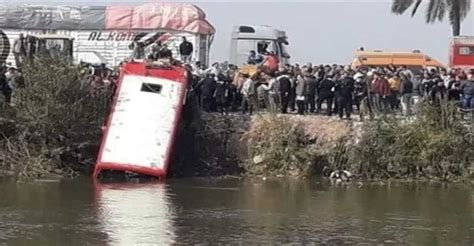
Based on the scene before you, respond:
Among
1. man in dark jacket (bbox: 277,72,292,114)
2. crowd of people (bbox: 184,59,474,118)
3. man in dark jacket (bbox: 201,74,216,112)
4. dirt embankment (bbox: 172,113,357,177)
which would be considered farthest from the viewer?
man in dark jacket (bbox: 201,74,216,112)

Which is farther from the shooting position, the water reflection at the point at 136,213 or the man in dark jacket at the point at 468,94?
the man in dark jacket at the point at 468,94

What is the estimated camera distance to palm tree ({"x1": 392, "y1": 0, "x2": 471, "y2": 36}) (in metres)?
46.6

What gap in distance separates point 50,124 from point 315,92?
24.8 feet

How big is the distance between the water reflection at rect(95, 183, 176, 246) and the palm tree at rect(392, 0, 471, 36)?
1027 inches

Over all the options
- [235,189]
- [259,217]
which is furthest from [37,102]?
[259,217]

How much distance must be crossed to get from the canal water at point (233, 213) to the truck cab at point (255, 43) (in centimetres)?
1449

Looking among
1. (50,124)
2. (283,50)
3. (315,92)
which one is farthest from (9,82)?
(283,50)

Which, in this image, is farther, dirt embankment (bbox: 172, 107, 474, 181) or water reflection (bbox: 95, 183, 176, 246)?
dirt embankment (bbox: 172, 107, 474, 181)

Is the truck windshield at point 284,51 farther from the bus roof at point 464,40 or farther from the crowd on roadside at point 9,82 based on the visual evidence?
the crowd on roadside at point 9,82

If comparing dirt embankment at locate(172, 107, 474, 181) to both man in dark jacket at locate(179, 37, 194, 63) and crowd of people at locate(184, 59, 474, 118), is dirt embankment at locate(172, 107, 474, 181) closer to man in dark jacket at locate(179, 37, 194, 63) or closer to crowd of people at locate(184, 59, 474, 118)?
crowd of people at locate(184, 59, 474, 118)

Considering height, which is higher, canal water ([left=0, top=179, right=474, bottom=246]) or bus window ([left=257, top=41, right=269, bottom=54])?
bus window ([left=257, top=41, right=269, bottom=54])

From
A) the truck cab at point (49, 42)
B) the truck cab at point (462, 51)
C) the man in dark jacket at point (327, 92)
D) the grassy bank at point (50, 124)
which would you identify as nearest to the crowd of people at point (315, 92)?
the man in dark jacket at point (327, 92)

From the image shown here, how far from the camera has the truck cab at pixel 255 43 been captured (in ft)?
129

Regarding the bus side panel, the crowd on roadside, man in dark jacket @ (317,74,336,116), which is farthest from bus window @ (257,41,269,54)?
the bus side panel
